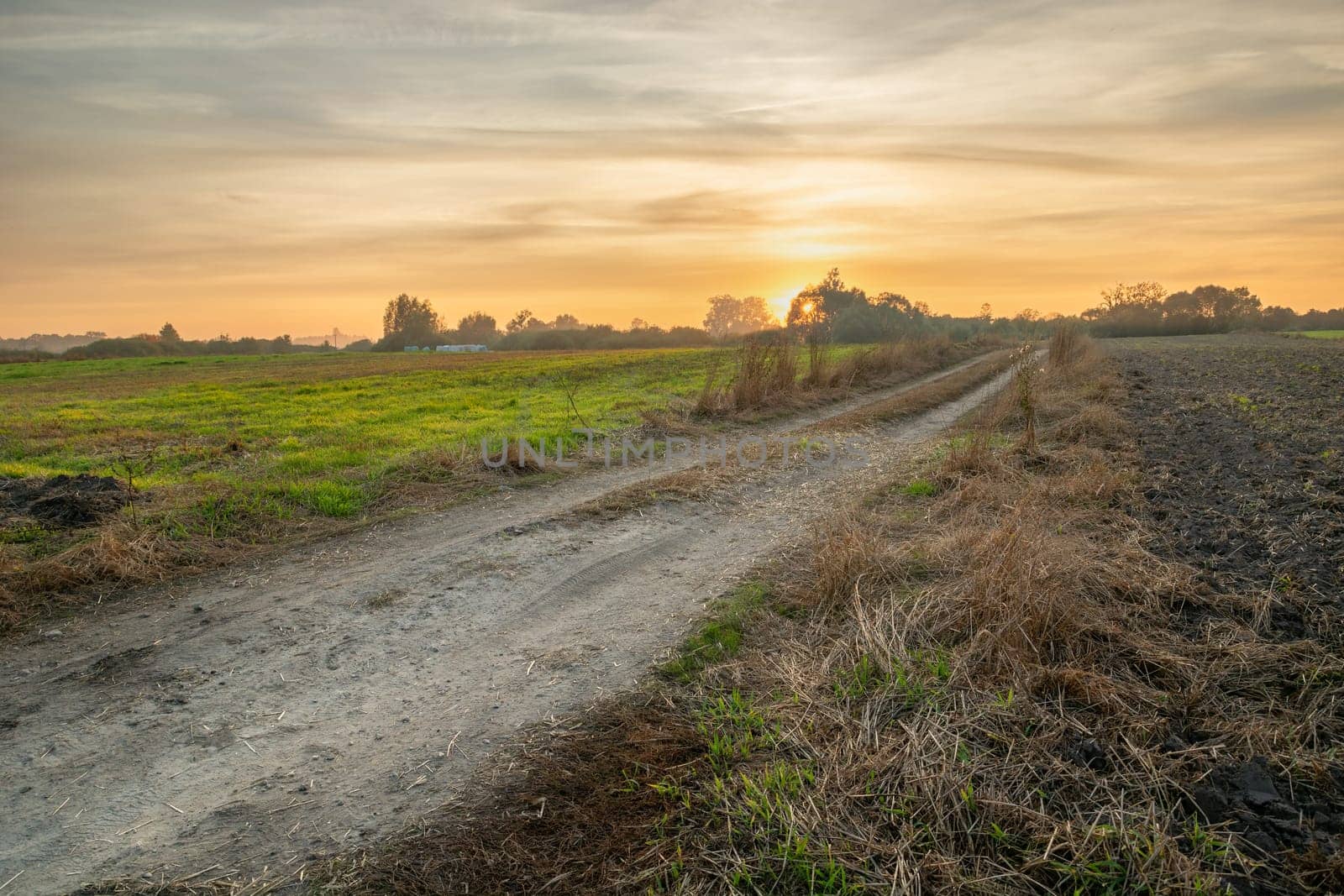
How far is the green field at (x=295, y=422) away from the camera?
8547 mm

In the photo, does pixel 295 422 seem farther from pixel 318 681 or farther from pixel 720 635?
pixel 720 635

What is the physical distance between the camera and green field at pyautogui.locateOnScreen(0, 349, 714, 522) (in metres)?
8.55

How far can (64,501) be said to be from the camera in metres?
6.74

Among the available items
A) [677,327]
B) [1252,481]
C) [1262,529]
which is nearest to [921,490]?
[1252,481]

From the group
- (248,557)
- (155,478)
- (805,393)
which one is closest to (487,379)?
(805,393)

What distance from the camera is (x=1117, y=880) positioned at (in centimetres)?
252

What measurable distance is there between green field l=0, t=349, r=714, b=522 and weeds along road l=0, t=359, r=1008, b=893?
211 centimetres

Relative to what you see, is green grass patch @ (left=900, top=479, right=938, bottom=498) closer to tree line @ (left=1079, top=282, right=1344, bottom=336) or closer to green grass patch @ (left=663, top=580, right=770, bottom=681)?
green grass patch @ (left=663, top=580, right=770, bottom=681)

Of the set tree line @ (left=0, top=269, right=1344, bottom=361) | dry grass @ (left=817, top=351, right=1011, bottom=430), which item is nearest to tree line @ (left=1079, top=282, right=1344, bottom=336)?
tree line @ (left=0, top=269, right=1344, bottom=361)

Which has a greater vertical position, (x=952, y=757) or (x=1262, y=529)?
(x=1262, y=529)

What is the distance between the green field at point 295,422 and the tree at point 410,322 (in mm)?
53040

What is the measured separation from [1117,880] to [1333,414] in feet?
39.4

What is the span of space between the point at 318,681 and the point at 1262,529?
6.78m

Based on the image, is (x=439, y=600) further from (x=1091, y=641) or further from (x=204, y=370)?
(x=204, y=370)
